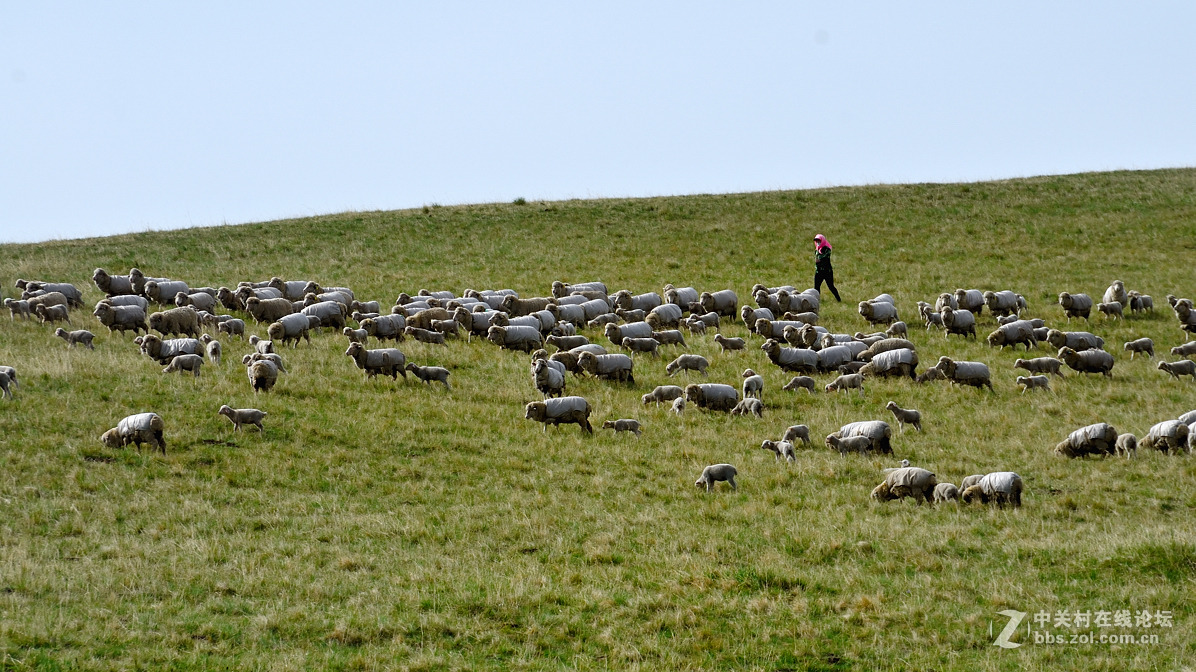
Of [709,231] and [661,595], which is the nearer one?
[661,595]

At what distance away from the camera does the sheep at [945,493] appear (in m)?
15.0

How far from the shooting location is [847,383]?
A: 22047 millimetres

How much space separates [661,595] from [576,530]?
2.71 m

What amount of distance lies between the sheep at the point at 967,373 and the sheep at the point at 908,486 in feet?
26.1

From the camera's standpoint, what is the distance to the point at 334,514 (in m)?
14.4

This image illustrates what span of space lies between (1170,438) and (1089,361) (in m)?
6.77

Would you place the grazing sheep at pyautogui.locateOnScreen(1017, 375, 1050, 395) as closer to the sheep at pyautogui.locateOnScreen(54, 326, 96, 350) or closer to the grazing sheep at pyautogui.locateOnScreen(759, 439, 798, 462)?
the grazing sheep at pyautogui.locateOnScreen(759, 439, 798, 462)

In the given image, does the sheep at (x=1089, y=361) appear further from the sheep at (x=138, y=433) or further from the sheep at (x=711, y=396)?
the sheep at (x=138, y=433)

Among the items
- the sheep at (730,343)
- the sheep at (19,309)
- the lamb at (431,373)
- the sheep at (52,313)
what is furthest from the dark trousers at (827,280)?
the sheep at (19,309)

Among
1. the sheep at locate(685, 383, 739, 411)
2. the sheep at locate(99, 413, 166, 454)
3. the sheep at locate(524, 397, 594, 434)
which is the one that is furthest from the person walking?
the sheep at locate(99, 413, 166, 454)

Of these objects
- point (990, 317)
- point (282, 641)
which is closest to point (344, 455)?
point (282, 641)

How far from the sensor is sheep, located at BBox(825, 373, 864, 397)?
72.1ft

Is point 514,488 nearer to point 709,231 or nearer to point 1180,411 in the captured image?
point 1180,411

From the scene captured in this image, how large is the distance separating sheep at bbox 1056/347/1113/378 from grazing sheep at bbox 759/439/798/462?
9876mm
